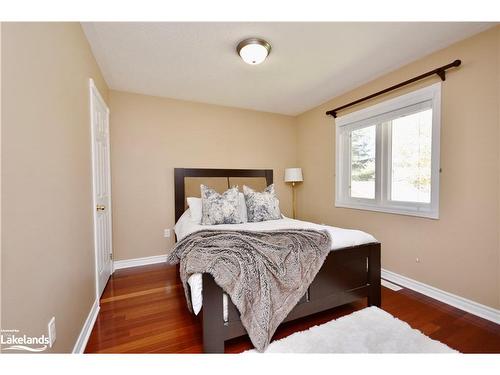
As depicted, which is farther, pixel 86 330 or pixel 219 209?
pixel 219 209

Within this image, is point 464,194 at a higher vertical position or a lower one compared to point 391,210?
higher

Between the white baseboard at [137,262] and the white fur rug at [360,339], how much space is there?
2203 millimetres

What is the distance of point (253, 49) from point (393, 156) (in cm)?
196

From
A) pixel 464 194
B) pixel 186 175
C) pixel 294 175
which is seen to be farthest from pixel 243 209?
pixel 464 194

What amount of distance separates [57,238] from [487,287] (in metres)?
3.14

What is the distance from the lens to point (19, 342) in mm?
915

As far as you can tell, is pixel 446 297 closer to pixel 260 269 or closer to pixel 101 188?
pixel 260 269

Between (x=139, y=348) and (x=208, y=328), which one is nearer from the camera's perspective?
(x=208, y=328)

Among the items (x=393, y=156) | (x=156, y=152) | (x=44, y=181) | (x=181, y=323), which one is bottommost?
(x=181, y=323)

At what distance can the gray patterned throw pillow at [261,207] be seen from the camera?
2.84 meters

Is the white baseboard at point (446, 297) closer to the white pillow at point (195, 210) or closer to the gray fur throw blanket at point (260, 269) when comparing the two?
the gray fur throw blanket at point (260, 269)
